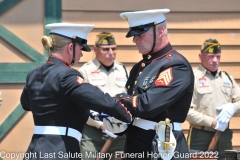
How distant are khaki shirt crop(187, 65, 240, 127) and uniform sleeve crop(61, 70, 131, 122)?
2.81 metres

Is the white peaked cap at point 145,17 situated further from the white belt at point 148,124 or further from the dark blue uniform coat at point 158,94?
the white belt at point 148,124

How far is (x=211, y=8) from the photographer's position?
7379 mm

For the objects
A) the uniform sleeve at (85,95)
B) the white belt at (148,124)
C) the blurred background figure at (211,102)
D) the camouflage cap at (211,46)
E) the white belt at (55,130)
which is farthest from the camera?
the camouflage cap at (211,46)

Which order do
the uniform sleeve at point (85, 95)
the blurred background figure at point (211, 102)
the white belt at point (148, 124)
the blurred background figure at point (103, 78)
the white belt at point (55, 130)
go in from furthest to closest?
the blurred background figure at point (211, 102), the blurred background figure at point (103, 78), the white belt at point (148, 124), the white belt at point (55, 130), the uniform sleeve at point (85, 95)

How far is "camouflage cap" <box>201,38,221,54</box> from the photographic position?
6945 mm

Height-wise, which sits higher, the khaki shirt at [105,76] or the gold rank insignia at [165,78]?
the gold rank insignia at [165,78]

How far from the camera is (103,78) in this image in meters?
6.71

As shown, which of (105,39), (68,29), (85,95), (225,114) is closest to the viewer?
(85,95)

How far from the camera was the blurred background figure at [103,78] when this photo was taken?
260 inches

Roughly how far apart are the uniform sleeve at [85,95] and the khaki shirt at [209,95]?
281cm

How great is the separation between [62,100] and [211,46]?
10.9 ft

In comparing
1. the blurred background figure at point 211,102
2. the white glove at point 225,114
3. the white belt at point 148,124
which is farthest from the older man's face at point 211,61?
the white belt at point 148,124

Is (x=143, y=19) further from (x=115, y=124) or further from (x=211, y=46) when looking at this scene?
(x=211, y=46)

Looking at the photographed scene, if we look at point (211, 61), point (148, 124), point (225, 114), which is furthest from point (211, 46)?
point (148, 124)
